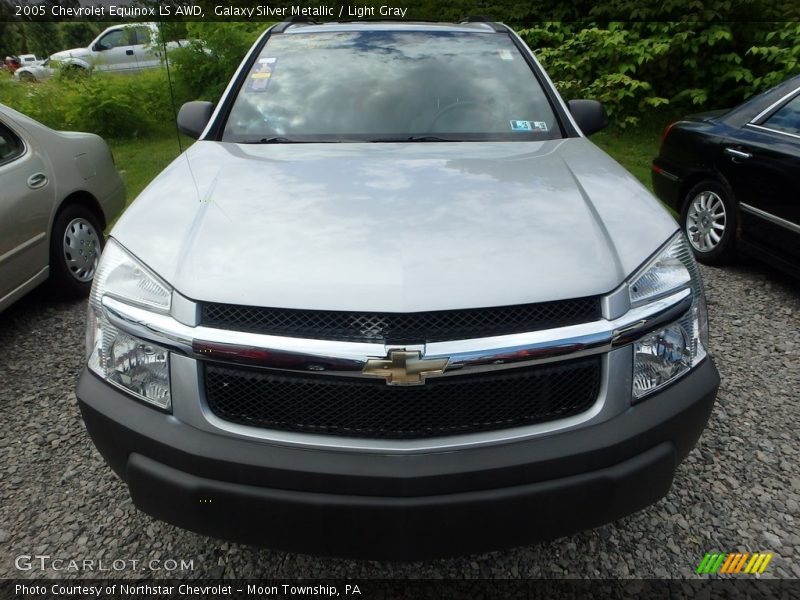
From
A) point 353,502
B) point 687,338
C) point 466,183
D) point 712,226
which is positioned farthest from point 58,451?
point 712,226

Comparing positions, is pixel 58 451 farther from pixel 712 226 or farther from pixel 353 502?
pixel 712 226

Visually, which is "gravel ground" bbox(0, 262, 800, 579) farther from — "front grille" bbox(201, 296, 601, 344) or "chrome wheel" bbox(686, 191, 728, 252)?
"chrome wheel" bbox(686, 191, 728, 252)

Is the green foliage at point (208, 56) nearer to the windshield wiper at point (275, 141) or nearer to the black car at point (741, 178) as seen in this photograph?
the black car at point (741, 178)

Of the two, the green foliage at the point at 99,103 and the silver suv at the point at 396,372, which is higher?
the silver suv at the point at 396,372

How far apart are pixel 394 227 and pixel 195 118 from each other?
1684mm

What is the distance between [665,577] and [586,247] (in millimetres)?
1201

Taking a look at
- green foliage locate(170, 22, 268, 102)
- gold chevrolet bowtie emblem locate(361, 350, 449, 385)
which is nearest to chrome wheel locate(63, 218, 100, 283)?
gold chevrolet bowtie emblem locate(361, 350, 449, 385)

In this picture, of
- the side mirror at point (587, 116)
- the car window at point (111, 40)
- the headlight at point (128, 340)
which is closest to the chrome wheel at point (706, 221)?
the side mirror at point (587, 116)

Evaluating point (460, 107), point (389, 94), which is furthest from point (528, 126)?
point (389, 94)

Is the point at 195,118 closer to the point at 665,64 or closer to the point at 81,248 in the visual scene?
the point at 81,248

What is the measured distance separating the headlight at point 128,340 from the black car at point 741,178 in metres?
3.78

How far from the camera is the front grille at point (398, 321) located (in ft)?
4.92

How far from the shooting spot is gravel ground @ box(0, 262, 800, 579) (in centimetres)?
205

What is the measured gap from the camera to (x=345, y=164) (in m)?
2.27
